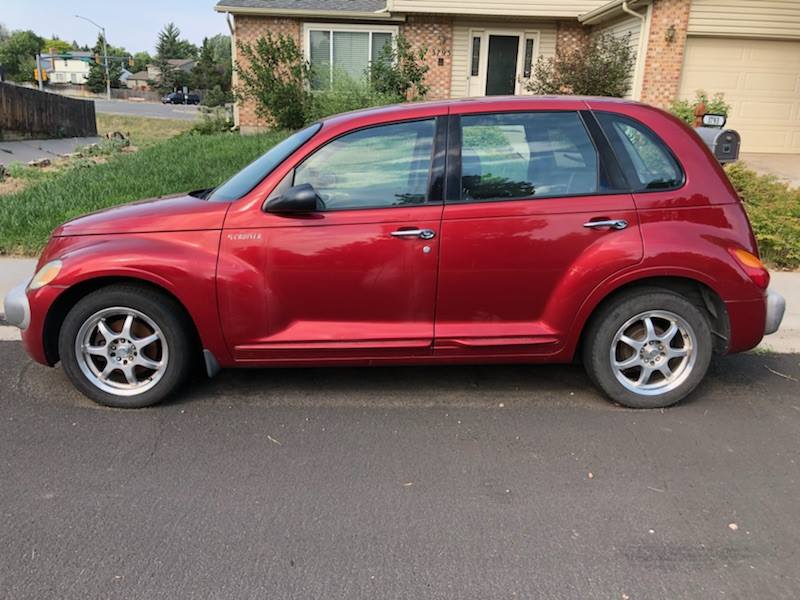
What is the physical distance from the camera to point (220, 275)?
3.80 m

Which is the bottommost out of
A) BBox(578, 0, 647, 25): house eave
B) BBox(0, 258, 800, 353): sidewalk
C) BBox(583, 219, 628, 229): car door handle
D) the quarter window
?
BBox(0, 258, 800, 353): sidewalk

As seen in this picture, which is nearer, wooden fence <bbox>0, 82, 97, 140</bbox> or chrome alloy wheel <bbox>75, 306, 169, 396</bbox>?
chrome alloy wheel <bbox>75, 306, 169, 396</bbox>

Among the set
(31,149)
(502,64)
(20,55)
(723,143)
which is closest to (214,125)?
(31,149)

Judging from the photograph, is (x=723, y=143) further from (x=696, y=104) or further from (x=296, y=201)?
(x=696, y=104)

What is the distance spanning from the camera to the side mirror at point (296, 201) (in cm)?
372

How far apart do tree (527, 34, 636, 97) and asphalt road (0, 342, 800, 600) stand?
39.6 feet

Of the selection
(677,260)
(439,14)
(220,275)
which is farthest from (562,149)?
(439,14)

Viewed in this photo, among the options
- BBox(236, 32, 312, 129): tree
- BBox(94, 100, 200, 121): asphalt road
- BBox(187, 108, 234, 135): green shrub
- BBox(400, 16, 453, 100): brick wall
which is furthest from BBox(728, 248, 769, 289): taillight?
BBox(94, 100, 200, 121): asphalt road

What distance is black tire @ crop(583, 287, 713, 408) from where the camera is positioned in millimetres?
3965

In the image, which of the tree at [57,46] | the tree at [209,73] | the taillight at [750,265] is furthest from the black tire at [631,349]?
the tree at [57,46]

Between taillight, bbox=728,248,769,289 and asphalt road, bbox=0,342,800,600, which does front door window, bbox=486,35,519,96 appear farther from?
asphalt road, bbox=0,342,800,600

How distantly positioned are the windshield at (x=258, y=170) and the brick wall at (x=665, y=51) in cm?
1230

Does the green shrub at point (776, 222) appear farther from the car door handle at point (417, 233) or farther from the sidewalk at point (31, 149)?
the sidewalk at point (31, 149)

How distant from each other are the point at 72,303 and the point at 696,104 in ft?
42.8
